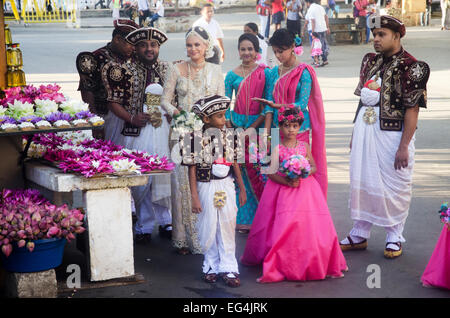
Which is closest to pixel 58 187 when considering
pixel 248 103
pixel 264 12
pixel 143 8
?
pixel 248 103

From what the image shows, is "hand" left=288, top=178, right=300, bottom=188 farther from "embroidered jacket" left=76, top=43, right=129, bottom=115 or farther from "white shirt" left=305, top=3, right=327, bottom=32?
"white shirt" left=305, top=3, right=327, bottom=32

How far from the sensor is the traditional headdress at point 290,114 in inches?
219

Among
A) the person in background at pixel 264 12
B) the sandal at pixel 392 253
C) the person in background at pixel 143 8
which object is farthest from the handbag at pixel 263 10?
the sandal at pixel 392 253

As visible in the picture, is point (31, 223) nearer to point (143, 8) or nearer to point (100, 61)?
point (100, 61)

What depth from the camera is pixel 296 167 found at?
5.36 meters

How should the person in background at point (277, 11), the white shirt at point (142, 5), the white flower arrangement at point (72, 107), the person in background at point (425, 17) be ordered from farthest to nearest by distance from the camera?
the person in background at point (425, 17)
the white shirt at point (142, 5)
the person in background at point (277, 11)
the white flower arrangement at point (72, 107)

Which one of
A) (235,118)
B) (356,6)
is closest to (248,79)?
(235,118)

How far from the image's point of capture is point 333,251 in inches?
213

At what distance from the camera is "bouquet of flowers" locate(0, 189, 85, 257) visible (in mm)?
4785

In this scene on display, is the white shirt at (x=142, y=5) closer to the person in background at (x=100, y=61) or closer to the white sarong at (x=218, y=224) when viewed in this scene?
the person in background at (x=100, y=61)

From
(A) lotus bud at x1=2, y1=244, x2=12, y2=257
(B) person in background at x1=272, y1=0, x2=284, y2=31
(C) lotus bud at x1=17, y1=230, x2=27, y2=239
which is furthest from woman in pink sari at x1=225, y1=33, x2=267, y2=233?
(B) person in background at x1=272, y1=0, x2=284, y2=31

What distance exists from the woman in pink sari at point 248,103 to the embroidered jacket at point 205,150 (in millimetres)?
1125

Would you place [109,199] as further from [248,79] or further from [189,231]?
[248,79]

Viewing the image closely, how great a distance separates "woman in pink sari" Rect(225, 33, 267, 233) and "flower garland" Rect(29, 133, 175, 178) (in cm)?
122
